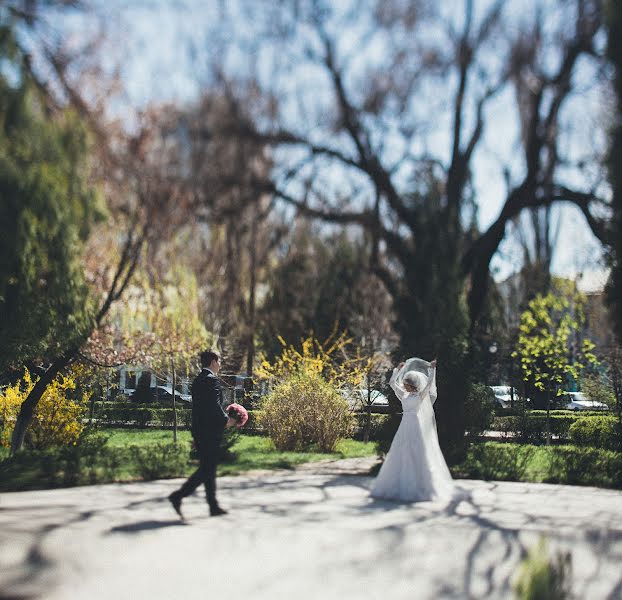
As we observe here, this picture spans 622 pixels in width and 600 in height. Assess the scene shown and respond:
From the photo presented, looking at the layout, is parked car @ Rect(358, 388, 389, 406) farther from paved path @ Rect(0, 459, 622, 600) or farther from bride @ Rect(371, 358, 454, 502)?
paved path @ Rect(0, 459, 622, 600)

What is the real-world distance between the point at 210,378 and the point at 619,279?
4894 millimetres

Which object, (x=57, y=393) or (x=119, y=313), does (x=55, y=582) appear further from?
(x=57, y=393)

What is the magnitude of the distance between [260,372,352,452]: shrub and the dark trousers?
8.02 metres

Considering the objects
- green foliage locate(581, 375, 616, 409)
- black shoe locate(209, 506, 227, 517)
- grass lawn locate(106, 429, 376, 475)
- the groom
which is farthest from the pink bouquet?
green foliage locate(581, 375, 616, 409)

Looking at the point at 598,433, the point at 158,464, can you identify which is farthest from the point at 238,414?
the point at 598,433

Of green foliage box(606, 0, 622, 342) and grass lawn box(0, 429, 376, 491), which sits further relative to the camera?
grass lawn box(0, 429, 376, 491)

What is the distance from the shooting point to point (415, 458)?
10.1 metres

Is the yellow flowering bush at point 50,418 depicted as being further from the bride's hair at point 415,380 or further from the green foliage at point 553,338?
the green foliage at point 553,338

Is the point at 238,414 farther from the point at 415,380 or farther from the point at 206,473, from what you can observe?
the point at 415,380

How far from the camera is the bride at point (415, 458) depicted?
9992 mm

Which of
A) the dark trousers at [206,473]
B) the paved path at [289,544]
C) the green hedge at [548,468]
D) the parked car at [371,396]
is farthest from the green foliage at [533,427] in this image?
the dark trousers at [206,473]

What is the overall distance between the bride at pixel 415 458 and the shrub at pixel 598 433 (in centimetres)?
950

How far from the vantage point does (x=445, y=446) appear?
14062mm

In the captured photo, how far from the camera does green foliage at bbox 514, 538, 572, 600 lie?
11.5 feet
